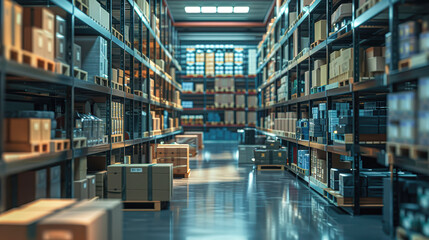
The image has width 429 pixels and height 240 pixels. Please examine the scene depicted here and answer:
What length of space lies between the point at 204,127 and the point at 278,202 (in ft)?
51.4

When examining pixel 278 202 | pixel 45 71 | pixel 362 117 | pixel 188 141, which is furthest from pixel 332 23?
pixel 188 141

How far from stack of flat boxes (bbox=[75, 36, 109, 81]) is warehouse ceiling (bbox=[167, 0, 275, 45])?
11.1 m

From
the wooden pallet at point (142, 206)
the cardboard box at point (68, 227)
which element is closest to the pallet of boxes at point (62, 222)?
A: the cardboard box at point (68, 227)

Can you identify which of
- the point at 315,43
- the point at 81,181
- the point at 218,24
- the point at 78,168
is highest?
the point at 218,24

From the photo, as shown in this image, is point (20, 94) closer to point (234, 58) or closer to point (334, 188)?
point (334, 188)

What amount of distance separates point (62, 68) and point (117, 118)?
277 centimetres

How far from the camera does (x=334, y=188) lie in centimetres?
616

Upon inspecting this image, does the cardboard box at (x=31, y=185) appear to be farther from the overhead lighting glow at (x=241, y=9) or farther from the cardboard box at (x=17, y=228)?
the overhead lighting glow at (x=241, y=9)

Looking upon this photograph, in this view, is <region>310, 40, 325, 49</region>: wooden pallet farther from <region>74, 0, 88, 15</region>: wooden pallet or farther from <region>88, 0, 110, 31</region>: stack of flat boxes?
<region>74, 0, 88, 15</region>: wooden pallet

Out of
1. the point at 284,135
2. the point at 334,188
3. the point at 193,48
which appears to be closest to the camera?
the point at 334,188

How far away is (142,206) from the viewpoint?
5973 millimetres

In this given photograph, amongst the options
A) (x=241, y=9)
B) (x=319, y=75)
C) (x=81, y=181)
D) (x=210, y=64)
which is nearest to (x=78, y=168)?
(x=81, y=181)

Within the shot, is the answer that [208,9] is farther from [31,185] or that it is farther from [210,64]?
[31,185]

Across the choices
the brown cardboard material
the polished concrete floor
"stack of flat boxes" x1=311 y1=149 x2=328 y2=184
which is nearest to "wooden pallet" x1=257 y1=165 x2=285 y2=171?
the polished concrete floor
